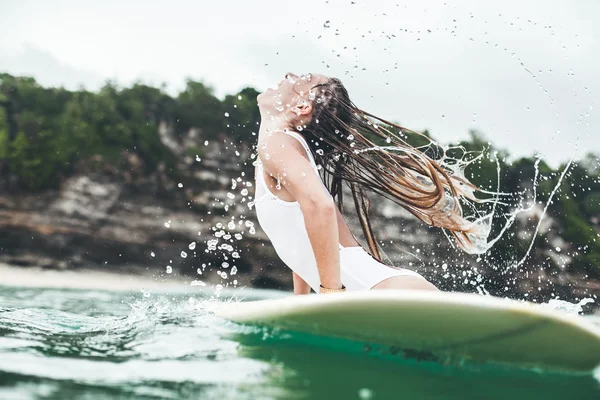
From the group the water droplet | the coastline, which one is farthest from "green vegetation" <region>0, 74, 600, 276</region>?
the water droplet

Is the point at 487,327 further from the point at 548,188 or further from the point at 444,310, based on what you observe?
the point at 548,188

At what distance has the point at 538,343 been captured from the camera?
1.81m

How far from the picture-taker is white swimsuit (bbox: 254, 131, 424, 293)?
2.46 m

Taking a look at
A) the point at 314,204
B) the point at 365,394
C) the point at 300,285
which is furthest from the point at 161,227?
the point at 365,394

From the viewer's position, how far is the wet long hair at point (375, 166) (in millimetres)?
2738

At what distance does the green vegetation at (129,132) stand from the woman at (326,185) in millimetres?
14350

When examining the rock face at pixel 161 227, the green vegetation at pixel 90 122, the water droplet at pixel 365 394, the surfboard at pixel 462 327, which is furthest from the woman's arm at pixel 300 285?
the green vegetation at pixel 90 122

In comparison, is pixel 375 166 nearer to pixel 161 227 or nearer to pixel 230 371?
pixel 230 371

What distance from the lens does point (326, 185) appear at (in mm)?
2834

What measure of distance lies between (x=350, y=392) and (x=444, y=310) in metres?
0.46

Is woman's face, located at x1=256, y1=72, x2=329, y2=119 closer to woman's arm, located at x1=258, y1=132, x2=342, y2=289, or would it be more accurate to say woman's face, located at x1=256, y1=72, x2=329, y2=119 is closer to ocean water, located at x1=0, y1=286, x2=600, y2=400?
woman's arm, located at x1=258, y1=132, x2=342, y2=289

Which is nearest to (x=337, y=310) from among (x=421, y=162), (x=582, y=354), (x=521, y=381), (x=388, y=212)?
(x=521, y=381)

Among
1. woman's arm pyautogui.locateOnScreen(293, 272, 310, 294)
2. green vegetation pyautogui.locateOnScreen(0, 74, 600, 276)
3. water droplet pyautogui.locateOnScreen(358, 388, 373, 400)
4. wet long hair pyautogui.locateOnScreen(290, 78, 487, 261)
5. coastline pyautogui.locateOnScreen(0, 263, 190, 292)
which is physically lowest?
coastline pyautogui.locateOnScreen(0, 263, 190, 292)

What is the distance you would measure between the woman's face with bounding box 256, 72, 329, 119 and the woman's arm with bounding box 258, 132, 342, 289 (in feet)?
1.21
